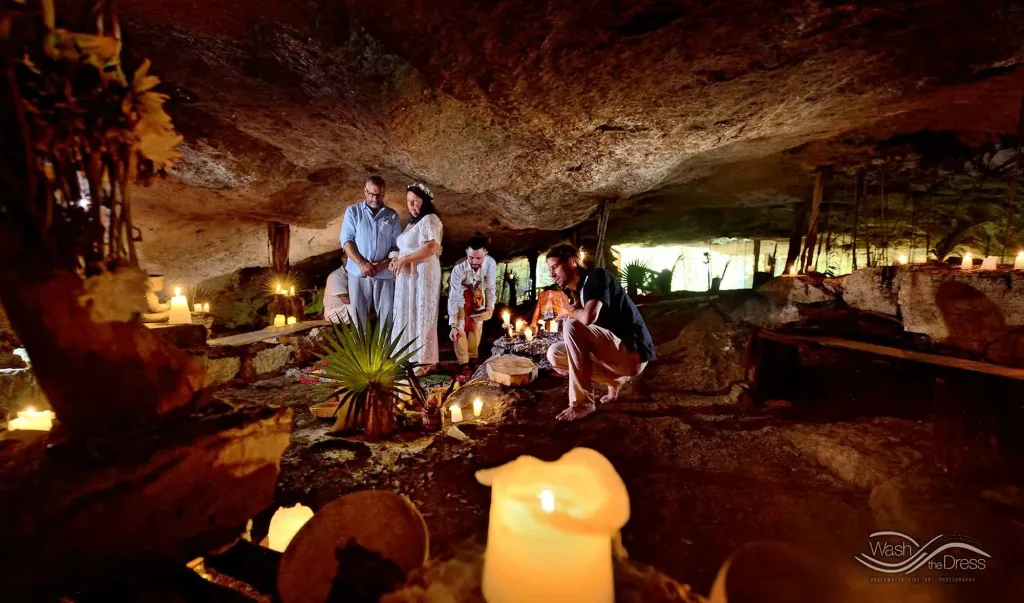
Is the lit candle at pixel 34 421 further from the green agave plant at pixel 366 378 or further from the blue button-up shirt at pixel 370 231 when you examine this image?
the blue button-up shirt at pixel 370 231

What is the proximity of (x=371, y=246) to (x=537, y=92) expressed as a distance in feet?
9.82

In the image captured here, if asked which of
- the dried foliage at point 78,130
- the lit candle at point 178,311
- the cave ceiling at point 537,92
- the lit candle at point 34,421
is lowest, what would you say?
the lit candle at point 34,421

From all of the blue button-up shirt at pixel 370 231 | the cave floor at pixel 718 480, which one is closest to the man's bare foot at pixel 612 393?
the cave floor at pixel 718 480

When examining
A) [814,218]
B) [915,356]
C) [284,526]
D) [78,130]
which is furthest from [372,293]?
[814,218]

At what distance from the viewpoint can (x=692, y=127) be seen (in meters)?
5.00

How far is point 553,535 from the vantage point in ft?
3.34

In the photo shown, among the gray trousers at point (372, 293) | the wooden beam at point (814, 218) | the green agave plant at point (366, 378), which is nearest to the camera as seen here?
the green agave plant at point (366, 378)

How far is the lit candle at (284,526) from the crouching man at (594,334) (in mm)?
2737

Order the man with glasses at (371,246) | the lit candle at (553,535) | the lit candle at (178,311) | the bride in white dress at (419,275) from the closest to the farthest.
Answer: the lit candle at (553,535), the lit candle at (178,311), the bride in white dress at (419,275), the man with glasses at (371,246)

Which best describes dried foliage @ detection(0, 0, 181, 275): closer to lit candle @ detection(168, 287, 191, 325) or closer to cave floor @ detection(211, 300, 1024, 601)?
cave floor @ detection(211, 300, 1024, 601)

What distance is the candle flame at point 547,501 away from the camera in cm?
105

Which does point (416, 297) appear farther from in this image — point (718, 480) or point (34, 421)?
point (718, 480)

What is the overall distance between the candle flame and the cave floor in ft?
2.79

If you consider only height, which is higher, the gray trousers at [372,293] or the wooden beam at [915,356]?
the gray trousers at [372,293]
